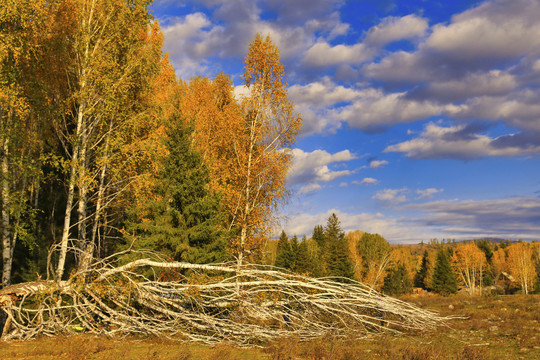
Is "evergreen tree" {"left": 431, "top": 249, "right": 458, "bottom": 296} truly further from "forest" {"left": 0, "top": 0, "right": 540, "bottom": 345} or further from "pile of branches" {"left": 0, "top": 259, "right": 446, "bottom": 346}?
"pile of branches" {"left": 0, "top": 259, "right": 446, "bottom": 346}

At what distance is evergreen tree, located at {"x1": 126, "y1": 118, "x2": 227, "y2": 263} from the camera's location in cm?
1409

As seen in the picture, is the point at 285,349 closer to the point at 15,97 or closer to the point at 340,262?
the point at 15,97

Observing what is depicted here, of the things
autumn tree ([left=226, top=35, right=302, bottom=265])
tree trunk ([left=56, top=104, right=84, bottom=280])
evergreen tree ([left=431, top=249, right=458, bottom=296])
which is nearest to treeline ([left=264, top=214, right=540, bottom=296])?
evergreen tree ([left=431, top=249, right=458, bottom=296])

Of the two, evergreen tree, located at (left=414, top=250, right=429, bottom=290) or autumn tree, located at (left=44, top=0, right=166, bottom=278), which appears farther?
evergreen tree, located at (left=414, top=250, right=429, bottom=290)

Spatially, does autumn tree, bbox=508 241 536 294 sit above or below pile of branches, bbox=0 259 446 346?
below

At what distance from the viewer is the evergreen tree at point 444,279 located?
2167 inches

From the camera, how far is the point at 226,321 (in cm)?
848

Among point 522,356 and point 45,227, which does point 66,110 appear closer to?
point 45,227

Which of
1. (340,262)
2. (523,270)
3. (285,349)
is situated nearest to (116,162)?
(285,349)

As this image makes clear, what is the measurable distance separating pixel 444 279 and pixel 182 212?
179 ft

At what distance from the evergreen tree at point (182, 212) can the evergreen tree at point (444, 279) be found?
52.5 m

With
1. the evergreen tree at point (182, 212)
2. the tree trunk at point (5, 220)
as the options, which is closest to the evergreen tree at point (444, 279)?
the evergreen tree at point (182, 212)

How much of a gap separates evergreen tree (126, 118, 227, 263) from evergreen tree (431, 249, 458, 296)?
52469 millimetres

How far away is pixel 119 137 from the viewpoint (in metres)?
12.5
